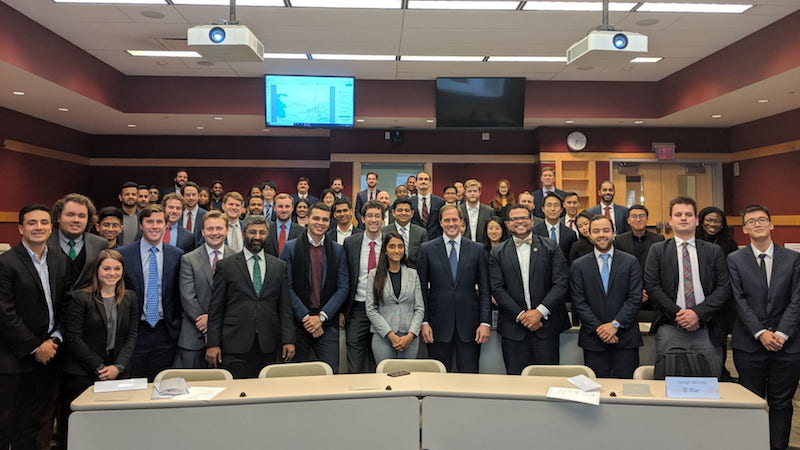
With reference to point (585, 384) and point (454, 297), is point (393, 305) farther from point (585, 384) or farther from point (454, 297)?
point (585, 384)

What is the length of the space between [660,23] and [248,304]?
5.09 metres

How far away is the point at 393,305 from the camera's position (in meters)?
3.96

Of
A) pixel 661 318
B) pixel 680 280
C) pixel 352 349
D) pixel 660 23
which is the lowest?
pixel 352 349

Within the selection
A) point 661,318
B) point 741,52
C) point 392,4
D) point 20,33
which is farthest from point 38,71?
point 741,52

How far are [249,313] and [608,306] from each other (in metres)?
2.50

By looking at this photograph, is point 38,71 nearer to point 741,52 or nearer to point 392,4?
point 392,4

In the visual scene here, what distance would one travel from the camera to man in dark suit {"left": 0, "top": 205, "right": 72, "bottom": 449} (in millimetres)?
3211

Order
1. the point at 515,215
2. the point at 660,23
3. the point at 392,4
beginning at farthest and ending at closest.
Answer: the point at 660,23 < the point at 392,4 < the point at 515,215

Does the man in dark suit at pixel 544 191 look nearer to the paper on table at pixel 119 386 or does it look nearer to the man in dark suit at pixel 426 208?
the man in dark suit at pixel 426 208

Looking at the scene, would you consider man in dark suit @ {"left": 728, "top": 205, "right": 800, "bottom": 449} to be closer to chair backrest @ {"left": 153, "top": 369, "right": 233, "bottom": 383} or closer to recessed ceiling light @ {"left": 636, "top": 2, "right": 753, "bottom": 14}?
recessed ceiling light @ {"left": 636, "top": 2, "right": 753, "bottom": 14}

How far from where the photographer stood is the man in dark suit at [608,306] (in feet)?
12.5

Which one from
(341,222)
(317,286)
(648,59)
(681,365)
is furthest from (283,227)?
(648,59)

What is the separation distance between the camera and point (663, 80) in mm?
8211

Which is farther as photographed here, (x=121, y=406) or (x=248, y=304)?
(x=248, y=304)
